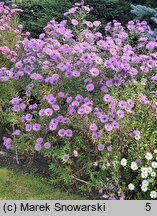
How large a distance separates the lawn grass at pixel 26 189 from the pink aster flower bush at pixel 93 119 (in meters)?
0.14

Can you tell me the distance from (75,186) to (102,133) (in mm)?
732

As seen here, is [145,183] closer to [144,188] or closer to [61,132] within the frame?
[144,188]

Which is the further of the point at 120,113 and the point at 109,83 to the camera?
the point at 109,83

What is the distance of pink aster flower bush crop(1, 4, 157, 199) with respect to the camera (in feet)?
13.1

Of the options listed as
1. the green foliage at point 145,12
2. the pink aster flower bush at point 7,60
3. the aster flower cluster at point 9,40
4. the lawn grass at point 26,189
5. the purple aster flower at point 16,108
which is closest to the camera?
the lawn grass at point 26,189

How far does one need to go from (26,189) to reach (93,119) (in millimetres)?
1052

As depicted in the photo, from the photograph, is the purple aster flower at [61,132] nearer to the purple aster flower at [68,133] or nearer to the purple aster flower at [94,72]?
the purple aster flower at [68,133]

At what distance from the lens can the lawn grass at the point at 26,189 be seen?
4.30m

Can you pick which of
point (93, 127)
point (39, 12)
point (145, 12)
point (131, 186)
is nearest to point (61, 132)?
point (93, 127)

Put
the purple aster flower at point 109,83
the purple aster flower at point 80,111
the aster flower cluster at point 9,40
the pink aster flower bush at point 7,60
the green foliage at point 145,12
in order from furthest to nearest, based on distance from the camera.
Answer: the green foliage at point 145,12, the aster flower cluster at point 9,40, the pink aster flower bush at point 7,60, the purple aster flower at point 109,83, the purple aster flower at point 80,111

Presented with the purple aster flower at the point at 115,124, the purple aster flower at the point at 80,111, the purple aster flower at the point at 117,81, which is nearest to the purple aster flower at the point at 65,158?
the purple aster flower at the point at 80,111

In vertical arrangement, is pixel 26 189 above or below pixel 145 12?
below

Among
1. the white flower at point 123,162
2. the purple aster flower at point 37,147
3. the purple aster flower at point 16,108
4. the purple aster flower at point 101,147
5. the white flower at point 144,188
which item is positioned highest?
A: the purple aster flower at point 16,108

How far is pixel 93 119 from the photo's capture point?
13.3ft
